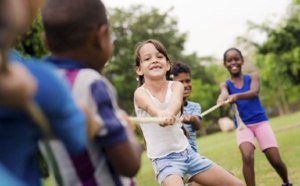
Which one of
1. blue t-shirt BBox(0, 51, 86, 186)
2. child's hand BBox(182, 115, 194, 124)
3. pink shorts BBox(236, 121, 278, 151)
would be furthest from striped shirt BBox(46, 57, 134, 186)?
pink shorts BBox(236, 121, 278, 151)

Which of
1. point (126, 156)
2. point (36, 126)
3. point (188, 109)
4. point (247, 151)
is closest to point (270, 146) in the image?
point (247, 151)

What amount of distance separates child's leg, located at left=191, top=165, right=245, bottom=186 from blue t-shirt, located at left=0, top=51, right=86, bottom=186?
8.38ft

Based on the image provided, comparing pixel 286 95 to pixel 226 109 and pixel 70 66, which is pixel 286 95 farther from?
pixel 70 66

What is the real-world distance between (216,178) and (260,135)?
7.46 ft

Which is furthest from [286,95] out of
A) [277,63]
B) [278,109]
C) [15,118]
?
[15,118]

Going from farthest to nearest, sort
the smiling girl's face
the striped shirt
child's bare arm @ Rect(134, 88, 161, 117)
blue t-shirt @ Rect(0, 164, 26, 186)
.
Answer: the smiling girl's face, child's bare arm @ Rect(134, 88, 161, 117), the striped shirt, blue t-shirt @ Rect(0, 164, 26, 186)

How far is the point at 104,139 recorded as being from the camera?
71.5 inches

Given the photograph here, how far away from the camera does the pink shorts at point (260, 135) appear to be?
606 centimetres

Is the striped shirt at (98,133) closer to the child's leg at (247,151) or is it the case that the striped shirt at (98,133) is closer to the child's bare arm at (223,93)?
the child's leg at (247,151)

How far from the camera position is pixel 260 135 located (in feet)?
20.2

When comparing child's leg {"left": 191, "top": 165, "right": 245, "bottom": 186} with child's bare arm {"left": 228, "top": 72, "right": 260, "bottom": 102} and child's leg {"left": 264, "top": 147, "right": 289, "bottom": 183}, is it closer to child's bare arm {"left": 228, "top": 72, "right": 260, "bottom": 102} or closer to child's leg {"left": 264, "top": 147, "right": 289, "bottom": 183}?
child's bare arm {"left": 228, "top": 72, "right": 260, "bottom": 102}

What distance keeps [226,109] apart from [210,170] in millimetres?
55203

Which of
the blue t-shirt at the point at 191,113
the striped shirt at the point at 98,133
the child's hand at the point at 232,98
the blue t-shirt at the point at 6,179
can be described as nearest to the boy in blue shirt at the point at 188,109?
the blue t-shirt at the point at 191,113

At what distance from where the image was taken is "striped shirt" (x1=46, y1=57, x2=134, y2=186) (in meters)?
1.81
